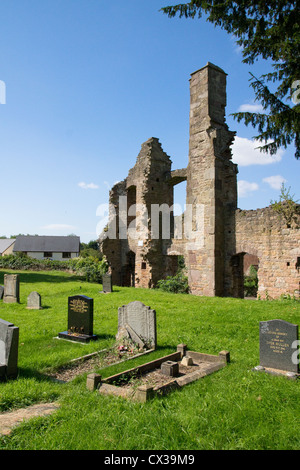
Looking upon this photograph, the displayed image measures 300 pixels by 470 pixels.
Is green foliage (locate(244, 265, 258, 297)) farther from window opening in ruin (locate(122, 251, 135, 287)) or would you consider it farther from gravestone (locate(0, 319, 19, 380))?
gravestone (locate(0, 319, 19, 380))

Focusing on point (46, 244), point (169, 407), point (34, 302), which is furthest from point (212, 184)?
point (46, 244)

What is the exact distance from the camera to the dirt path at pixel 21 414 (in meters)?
3.94

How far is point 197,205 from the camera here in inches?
621

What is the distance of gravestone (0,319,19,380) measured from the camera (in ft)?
18.1

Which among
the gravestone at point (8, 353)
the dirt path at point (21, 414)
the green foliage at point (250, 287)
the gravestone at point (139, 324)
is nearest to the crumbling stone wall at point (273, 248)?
the gravestone at point (139, 324)

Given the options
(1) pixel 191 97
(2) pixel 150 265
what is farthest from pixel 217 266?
(1) pixel 191 97

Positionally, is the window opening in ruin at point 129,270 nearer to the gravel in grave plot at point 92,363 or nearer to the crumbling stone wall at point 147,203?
the crumbling stone wall at point 147,203

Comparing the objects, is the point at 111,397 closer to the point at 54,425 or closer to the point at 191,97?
the point at 54,425

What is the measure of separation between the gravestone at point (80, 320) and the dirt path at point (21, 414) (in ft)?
11.4

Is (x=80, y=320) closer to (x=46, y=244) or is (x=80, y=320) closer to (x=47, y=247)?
(x=47, y=247)

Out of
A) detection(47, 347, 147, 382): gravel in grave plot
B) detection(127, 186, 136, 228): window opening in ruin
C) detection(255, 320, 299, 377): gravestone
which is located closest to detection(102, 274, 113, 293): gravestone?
detection(127, 186, 136, 228): window opening in ruin

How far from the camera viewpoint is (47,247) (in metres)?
57.1

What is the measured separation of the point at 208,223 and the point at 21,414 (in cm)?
1206

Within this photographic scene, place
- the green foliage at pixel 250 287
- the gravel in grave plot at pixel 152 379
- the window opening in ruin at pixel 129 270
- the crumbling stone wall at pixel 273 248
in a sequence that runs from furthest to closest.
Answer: the green foliage at pixel 250 287
the window opening in ruin at pixel 129 270
the crumbling stone wall at pixel 273 248
the gravel in grave plot at pixel 152 379
